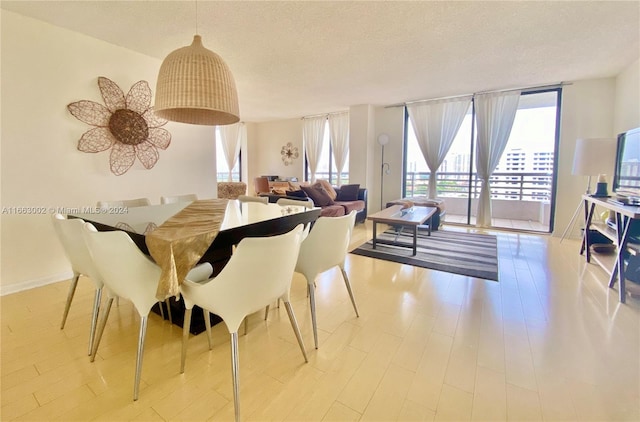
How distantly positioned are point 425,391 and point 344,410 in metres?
0.43

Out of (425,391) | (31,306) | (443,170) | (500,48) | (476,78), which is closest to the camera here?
(425,391)

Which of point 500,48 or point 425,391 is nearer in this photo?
point 425,391

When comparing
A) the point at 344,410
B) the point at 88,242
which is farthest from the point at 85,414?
the point at 344,410

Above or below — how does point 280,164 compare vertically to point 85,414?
above

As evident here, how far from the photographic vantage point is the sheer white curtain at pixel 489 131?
492cm

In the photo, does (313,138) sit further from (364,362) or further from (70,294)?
(364,362)

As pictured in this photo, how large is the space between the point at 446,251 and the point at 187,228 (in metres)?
3.34

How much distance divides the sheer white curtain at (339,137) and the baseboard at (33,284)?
576cm

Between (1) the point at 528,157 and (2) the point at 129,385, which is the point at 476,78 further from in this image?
(2) the point at 129,385

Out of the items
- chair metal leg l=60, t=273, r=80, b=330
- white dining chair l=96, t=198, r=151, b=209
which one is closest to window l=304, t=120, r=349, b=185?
white dining chair l=96, t=198, r=151, b=209

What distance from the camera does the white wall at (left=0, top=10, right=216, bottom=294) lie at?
99.6 inches

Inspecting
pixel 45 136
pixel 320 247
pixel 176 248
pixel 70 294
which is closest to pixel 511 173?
pixel 320 247

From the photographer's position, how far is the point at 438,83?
4.53 meters

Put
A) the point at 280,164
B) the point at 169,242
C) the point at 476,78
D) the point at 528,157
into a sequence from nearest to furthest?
the point at 169,242 < the point at 476,78 < the point at 528,157 < the point at 280,164
